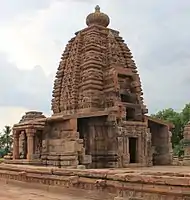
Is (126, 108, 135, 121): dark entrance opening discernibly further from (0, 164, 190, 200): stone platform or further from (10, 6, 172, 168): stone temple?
(0, 164, 190, 200): stone platform

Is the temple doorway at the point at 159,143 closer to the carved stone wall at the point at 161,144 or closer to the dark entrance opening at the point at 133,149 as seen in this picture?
the carved stone wall at the point at 161,144

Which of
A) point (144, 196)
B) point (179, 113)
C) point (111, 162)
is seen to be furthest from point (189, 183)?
point (179, 113)

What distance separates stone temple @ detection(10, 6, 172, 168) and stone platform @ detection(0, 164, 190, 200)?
13.2 feet

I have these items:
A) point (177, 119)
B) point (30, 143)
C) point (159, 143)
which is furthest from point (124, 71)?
point (177, 119)

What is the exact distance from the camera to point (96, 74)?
1739 centimetres

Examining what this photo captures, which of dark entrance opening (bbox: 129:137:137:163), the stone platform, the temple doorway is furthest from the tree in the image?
the stone platform

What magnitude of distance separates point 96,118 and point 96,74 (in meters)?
2.39

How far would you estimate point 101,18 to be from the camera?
19422 millimetres

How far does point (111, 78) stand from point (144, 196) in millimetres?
11322

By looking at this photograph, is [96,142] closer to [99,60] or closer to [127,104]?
[127,104]

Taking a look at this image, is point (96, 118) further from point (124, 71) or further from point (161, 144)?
point (161, 144)

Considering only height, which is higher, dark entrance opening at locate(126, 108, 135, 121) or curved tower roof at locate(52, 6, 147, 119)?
curved tower roof at locate(52, 6, 147, 119)

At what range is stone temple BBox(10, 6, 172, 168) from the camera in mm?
15523

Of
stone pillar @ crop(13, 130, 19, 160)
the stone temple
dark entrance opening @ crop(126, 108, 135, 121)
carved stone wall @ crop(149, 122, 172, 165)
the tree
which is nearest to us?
the stone temple
